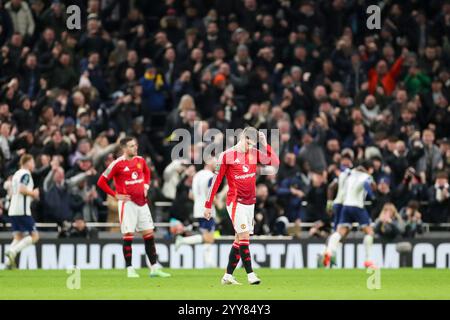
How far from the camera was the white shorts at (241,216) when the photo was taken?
64.1 ft

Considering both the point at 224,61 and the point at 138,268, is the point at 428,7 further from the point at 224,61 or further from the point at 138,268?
the point at 138,268

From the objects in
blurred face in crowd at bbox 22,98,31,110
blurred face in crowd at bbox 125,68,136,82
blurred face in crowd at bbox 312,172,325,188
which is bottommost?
blurred face in crowd at bbox 312,172,325,188

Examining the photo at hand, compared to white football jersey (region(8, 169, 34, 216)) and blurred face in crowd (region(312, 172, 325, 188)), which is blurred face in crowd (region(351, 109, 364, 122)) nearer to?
blurred face in crowd (region(312, 172, 325, 188))

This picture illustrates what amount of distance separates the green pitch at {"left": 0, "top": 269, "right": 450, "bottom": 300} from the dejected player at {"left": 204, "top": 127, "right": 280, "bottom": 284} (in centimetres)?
43

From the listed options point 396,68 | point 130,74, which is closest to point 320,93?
point 396,68

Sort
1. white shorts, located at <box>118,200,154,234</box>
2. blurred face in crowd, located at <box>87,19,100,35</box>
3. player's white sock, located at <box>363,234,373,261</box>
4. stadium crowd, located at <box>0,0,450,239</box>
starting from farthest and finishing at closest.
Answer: blurred face in crowd, located at <box>87,19,100,35</box>, stadium crowd, located at <box>0,0,450,239</box>, player's white sock, located at <box>363,234,373,261</box>, white shorts, located at <box>118,200,154,234</box>

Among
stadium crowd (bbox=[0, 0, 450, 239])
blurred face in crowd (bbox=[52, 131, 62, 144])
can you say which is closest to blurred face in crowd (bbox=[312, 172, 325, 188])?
stadium crowd (bbox=[0, 0, 450, 239])

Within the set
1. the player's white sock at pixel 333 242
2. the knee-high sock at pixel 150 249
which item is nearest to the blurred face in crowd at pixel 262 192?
the player's white sock at pixel 333 242

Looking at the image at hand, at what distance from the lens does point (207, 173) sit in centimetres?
2688

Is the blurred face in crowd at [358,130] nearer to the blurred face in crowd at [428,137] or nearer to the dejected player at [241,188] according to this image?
the blurred face in crowd at [428,137]

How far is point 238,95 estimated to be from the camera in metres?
31.2

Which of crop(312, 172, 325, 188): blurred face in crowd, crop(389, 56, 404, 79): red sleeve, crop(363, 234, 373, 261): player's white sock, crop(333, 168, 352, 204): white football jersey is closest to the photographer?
crop(333, 168, 352, 204): white football jersey

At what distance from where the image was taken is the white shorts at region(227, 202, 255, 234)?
19.5 metres

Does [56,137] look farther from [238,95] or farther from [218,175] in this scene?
[218,175]
